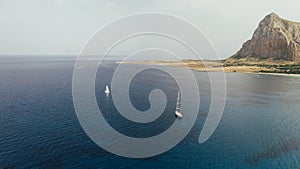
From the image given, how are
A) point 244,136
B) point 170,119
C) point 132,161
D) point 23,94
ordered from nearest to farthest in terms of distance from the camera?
point 132,161 < point 244,136 < point 170,119 < point 23,94

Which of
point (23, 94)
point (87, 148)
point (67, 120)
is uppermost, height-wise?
point (23, 94)

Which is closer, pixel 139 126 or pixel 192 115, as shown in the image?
pixel 139 126

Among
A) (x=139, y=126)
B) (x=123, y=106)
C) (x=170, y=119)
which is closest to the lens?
(x=139, y=126)

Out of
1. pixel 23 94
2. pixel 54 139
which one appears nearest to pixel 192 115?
pixel 54 139

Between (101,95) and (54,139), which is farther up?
(101,95)

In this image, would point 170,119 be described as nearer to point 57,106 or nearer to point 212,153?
point 212,153

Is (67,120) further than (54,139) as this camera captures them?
Yes

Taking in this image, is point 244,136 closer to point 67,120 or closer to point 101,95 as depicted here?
point 67,120

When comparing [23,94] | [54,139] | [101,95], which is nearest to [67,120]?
[54,139]

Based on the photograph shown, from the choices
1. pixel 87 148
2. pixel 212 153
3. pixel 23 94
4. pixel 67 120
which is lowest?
pixel 212 153
